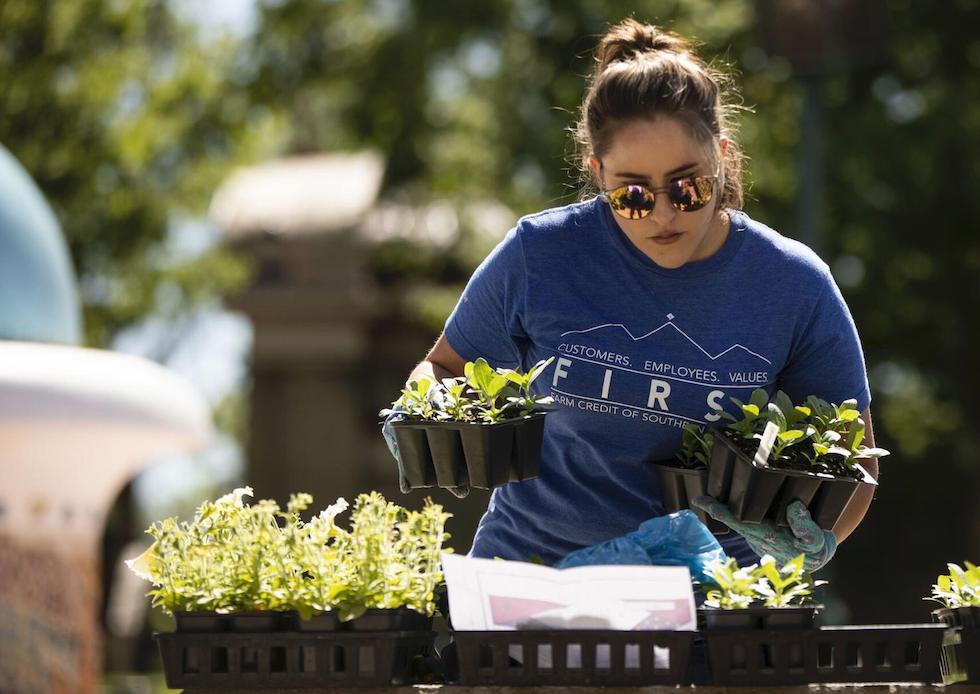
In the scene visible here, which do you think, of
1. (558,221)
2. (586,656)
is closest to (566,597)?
(586,656)

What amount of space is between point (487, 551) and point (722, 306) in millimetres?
698

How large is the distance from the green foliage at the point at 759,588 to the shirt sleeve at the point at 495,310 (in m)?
0.79

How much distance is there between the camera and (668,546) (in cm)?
273

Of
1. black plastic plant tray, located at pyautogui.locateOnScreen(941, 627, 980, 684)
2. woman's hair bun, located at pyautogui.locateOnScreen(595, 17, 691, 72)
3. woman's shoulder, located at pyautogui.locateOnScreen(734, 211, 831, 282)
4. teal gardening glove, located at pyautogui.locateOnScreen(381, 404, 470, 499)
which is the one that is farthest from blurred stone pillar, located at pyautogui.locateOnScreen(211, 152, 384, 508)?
black plastic plant tray, located at pyautogui.locateOnScreen(941, 627, 980, 684)

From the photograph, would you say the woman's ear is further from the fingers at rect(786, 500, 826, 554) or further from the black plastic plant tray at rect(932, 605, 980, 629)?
the black plastic plant tray at rect(932, 605, 980, 629)

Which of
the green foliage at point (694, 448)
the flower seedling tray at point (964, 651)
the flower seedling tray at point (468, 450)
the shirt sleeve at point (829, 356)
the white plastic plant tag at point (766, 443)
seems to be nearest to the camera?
the flower seedling tray at point (964, 651)

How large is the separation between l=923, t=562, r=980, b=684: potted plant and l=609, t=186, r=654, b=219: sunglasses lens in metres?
0.85

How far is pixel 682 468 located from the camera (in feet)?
9.07

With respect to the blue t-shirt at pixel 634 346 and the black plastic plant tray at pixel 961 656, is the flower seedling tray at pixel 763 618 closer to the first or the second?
the black plastic plant tray at pixel 961 656

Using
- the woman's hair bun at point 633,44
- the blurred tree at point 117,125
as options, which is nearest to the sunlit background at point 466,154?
the blurred tree at point 117,125

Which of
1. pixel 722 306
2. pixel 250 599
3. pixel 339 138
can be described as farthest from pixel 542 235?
pixel 339 138

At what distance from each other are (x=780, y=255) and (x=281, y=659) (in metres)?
1.25

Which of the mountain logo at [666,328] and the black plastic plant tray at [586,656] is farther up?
the mountain logo at [666,328]

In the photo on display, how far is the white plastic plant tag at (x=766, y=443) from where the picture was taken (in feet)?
8.26
